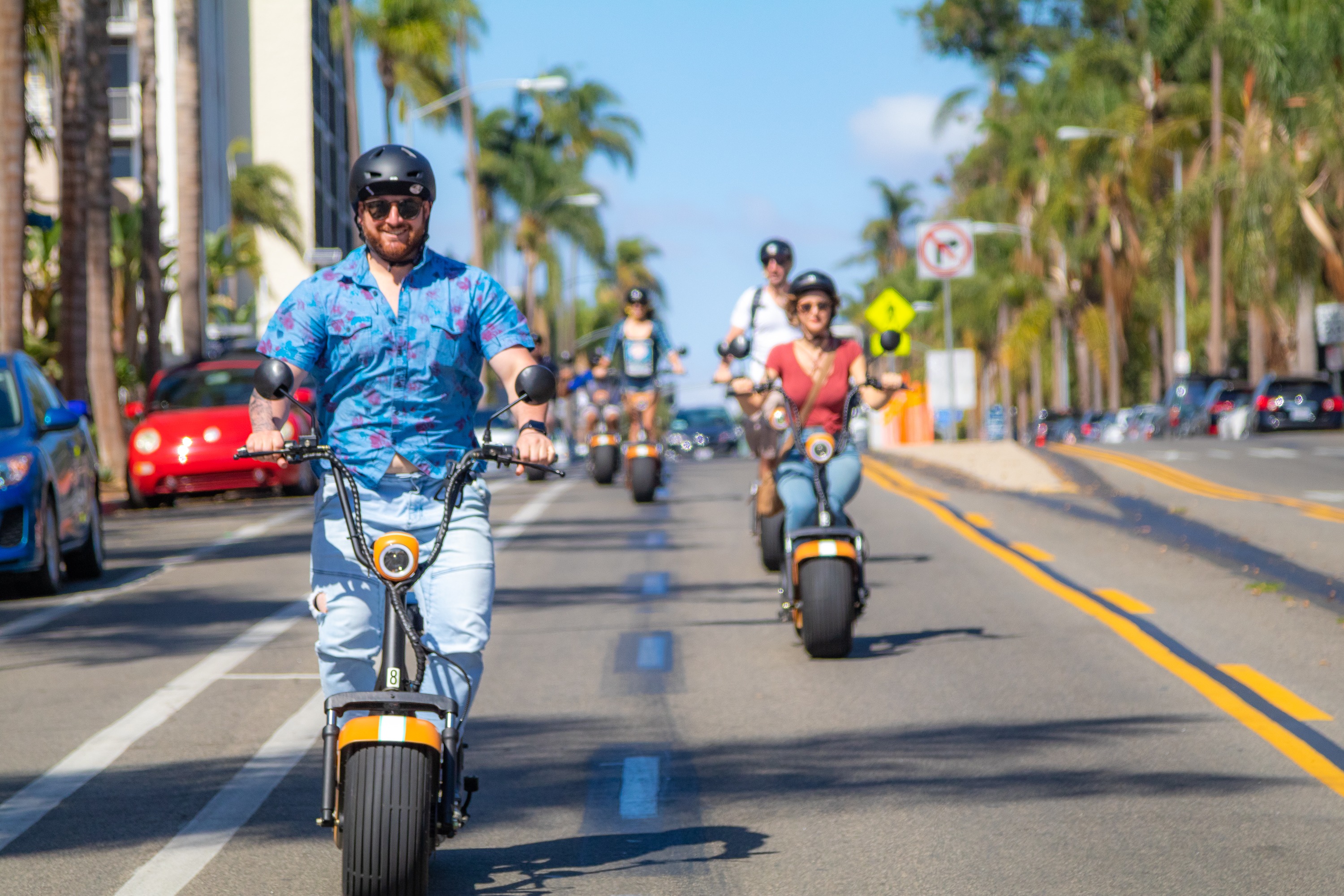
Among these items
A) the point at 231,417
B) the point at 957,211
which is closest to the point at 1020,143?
the point at 957,211

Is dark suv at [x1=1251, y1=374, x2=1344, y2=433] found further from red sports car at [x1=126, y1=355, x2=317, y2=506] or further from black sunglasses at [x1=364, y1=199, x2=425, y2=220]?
black sunglasses at [x1=364, y1=199, x2=425, y2=220]

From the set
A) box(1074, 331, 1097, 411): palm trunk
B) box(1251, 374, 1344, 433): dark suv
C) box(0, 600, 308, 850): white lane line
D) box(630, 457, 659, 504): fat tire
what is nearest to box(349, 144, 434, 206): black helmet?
box(0, 600, 308, 850): white lane line

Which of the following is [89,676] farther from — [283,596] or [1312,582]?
[1312,582]

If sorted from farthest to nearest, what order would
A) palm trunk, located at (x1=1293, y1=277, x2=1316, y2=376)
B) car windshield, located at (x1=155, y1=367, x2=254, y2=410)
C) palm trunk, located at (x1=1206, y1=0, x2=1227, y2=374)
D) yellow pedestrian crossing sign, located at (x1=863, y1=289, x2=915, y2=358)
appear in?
palm trunk, located at (x1=1293, y1=277, x2=1316, y2=376) < palm trunk, located at (x1=1206, y1=0, x2=1227, y2=374) < yellow pedestrian crossing sign, located at (x1=863, y1=289, x2=915, y2=358) < car windshield, located at (x1=155, y1=367, x2=254, y2=410)

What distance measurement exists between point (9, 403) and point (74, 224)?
11928 millimetres

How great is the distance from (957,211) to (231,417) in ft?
224

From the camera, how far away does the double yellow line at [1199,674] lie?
714cm

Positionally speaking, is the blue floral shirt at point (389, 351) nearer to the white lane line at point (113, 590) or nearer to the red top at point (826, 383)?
the red top at point (826, 383)

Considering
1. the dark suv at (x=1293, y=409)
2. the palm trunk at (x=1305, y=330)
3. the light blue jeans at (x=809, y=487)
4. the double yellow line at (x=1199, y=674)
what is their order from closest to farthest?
1. the double yellow line at (x=1199, y=674)
2. the light blue jeans at (x=809, y=487)
3. the dark suv at (x=1293, y=409)
4. the palm trunk at (x=1305, y=330)

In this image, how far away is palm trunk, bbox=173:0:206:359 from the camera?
1260 inches

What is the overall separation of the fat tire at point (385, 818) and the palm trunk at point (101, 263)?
22612 millimetres

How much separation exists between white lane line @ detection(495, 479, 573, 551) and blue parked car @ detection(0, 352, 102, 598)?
9.72ft

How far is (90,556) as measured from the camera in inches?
554

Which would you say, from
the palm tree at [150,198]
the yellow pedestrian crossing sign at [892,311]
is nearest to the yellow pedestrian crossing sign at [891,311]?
the yellow pedestrian crossing sign at [892,311]
